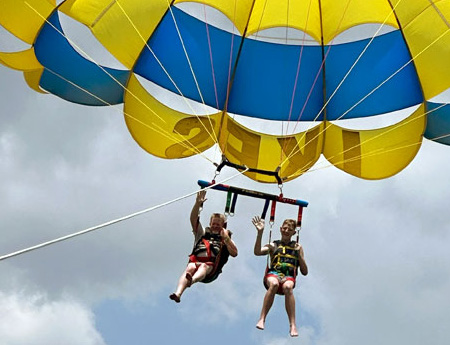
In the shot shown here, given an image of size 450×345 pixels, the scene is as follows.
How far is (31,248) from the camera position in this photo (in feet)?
15.0

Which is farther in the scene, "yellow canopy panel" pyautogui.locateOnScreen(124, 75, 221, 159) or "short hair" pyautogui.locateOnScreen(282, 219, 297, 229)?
"yellow canopy panel" pyautogui.locateOnScreen(124, 75, 221, 159)

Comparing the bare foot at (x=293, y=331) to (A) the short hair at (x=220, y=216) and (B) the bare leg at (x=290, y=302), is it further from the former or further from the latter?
(A) the short hair at (x=220, y=216)

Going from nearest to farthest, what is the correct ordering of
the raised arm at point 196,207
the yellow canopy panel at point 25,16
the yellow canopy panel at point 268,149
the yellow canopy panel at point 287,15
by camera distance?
the raised arm at point 196,207 < the yellow canopy panel at point 25,16 < the yellow canopy panel at point 287,15 < the yellow canopy panel at point 268,149

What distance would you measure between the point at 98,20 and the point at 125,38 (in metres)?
0.35

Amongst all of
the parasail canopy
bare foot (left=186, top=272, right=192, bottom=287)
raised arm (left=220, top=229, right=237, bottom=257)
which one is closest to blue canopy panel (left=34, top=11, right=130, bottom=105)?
the parasail canopy

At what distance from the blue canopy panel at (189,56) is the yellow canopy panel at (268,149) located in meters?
0.51

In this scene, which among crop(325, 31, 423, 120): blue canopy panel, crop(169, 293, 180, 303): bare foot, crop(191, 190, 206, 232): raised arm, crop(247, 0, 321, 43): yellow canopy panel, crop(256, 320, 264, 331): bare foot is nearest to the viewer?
crop(169, 293, 180, 303): bare foot

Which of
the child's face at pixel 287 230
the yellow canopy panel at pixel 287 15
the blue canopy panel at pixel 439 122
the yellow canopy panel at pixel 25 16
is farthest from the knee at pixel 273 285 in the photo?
the yellow canopy panel at pixel 25 16

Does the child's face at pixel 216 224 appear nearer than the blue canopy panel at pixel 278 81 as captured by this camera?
Yes

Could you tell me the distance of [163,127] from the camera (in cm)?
916

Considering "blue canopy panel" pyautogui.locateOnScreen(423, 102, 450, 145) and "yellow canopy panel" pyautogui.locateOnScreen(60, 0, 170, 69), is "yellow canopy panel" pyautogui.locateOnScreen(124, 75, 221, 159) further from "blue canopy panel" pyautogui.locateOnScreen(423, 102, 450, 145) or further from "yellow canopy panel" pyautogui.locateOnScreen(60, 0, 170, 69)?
"blue canopy panel" pyautogui.locateOnScreen(423, 102, 450, 145)

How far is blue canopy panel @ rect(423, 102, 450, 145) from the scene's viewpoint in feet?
29.1

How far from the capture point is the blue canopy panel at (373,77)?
8.91m

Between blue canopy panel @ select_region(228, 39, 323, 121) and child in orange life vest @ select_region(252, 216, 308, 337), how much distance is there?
5.70 ft
